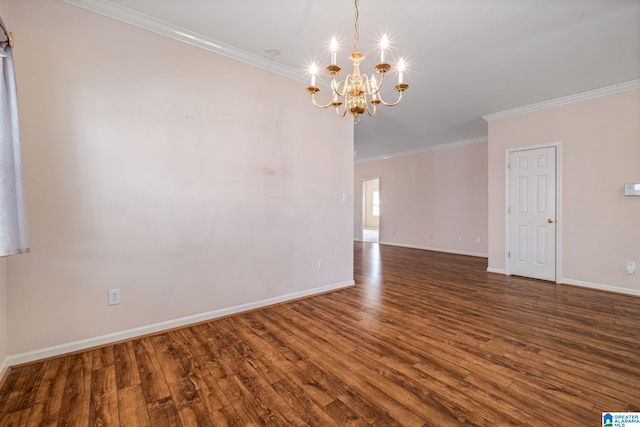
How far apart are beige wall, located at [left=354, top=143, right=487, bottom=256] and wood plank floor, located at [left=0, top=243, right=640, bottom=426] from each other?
3.43m

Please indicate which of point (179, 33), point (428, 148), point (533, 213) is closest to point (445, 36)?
point (179, 33)

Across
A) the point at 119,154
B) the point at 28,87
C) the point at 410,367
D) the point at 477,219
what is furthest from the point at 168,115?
the point at 477,219

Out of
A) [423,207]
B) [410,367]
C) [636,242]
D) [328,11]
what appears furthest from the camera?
[423,207]

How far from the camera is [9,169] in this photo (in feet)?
5.02

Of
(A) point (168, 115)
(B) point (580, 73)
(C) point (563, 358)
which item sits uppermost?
(B) point (580, 73)

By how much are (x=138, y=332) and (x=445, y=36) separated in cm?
388

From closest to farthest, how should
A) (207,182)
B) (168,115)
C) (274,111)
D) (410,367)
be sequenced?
(410,367) → (168,115) → (207,182) → (274,111)

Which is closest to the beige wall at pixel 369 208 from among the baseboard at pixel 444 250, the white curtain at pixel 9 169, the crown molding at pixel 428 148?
the crown molding at pixel 428 148

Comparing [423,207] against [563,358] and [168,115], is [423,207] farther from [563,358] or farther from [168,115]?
[168,115]

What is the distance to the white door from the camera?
13.7ft

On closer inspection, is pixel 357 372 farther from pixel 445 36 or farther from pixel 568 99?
pixel 568 99

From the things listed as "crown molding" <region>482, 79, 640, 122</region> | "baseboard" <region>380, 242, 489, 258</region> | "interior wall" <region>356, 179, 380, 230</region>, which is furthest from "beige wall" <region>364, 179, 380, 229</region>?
"crown molding" <region>482, 79, 640, 122</region>

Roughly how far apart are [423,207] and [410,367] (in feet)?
19.5

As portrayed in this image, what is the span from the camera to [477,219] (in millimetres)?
6320
